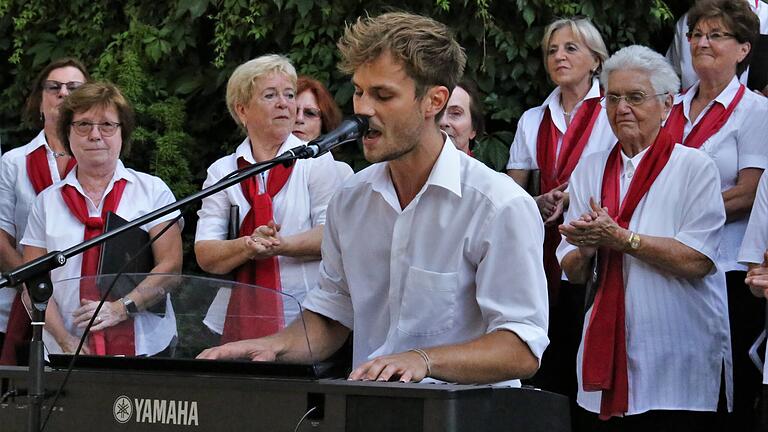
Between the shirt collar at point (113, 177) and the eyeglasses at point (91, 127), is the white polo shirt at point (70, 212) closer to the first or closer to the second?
the shirt collar at point (113, 177)

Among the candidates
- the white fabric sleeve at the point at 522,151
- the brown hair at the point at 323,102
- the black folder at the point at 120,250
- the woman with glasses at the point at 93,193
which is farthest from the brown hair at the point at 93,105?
the white fabric sleeve at the point at 522,151

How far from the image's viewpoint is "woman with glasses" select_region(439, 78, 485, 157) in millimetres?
6184

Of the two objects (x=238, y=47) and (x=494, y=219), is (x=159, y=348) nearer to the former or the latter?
(x=494, y=219)

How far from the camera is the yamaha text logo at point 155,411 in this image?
2.89 meters

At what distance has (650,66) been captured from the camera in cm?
564

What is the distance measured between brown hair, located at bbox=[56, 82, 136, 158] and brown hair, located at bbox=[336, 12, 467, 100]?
263 cm

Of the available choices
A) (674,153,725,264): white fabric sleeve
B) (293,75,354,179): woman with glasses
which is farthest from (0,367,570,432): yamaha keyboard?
(293,75,354,179): woman with glasses

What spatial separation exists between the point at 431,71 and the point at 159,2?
454cm

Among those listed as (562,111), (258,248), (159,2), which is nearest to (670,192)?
(562,111)

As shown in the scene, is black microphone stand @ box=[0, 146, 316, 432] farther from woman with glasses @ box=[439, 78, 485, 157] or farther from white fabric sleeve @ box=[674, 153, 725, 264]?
woman with glasses @ box=[439, 78, 485, 157]

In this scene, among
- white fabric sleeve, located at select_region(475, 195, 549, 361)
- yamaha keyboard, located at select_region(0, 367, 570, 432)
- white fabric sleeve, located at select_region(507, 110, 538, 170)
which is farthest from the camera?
Result: white fabric sleeve, located at select_region(507, 110, 538, 170)

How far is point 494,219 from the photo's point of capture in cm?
362

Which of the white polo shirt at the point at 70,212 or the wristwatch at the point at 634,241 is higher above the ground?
the white polo shirt at the point at 70,212

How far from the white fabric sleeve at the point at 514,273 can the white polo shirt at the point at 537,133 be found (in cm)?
263
